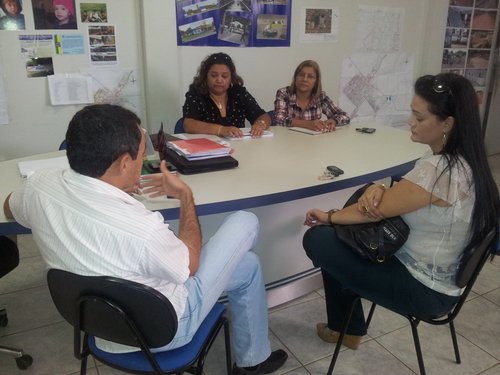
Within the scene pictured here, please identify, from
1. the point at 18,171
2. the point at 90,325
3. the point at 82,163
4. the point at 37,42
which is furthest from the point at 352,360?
the point at 37,42

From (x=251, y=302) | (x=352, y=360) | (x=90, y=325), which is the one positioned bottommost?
(x=352, y=360)

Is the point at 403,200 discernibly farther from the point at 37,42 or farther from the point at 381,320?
the point at 37,42

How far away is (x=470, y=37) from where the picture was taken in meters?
4.59

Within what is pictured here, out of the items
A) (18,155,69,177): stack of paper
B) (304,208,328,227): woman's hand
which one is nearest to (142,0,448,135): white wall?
(18,155,69,177): stack of paper

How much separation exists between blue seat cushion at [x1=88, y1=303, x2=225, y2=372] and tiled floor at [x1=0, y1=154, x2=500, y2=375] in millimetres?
591

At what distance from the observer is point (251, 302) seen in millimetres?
1500

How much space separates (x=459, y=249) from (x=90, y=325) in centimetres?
113

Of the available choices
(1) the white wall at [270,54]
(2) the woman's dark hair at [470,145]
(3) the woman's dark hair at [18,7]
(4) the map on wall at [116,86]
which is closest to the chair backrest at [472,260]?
(2) the woman's dark hair at [470,145]

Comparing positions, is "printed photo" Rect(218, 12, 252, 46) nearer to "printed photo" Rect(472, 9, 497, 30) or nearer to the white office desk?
the white office desk

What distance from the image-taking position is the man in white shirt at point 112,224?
0.99 meters

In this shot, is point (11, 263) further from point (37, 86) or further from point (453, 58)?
point (453, 58)

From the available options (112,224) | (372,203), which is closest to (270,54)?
(372,203)

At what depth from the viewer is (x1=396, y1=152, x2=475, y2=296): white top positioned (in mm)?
1326

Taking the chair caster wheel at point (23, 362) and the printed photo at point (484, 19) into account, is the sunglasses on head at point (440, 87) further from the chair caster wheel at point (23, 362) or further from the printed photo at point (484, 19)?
the printed photo at point (484, 19)
